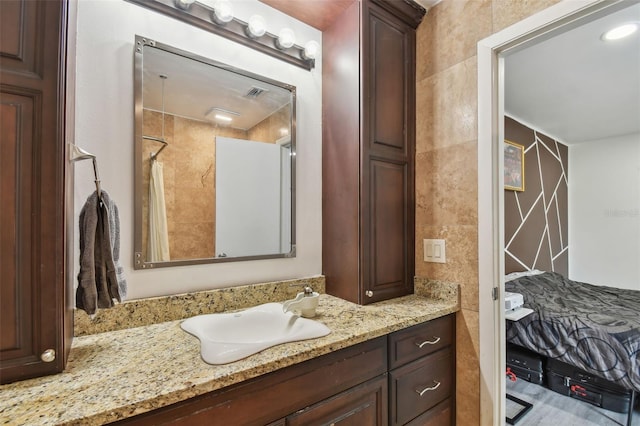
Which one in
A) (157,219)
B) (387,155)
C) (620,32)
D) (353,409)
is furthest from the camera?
(620,32)

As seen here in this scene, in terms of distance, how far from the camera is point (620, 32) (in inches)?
73.1

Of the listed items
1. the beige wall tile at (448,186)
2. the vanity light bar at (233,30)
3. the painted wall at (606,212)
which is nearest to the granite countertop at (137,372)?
the beige wall tile at (448,186)

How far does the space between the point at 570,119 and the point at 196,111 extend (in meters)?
4.04

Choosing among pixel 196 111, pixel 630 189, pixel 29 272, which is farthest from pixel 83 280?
pixel 630 189

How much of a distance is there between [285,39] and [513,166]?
287 centimetres

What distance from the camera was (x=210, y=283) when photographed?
1.32 meters

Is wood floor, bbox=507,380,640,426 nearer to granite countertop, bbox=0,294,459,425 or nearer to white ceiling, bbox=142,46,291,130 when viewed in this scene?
granite countertop, bbox=0,294,459,425

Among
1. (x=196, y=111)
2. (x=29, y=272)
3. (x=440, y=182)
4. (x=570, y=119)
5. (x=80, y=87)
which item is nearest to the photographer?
(x=29, y=272)

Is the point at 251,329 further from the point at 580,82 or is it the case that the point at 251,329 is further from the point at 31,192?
the point at 580,82

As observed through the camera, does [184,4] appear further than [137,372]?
Yes

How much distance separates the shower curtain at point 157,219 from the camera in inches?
47.0

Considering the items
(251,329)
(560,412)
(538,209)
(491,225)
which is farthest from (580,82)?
(251,329)

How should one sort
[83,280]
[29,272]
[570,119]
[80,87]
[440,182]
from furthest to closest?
[570,119] < [440,182] < [80,87] < [83,280] < [29,272]

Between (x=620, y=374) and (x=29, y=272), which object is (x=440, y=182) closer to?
(x=29, y=272)
